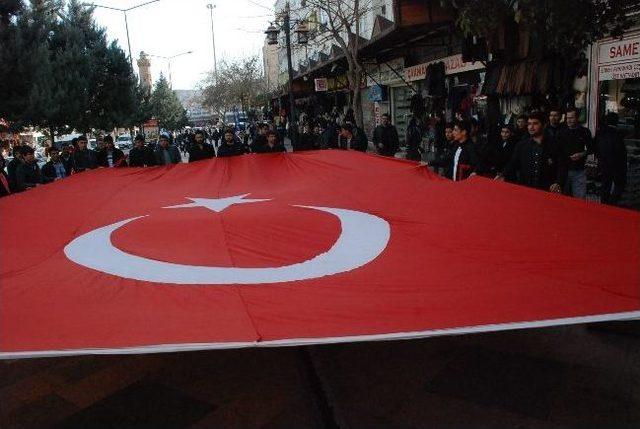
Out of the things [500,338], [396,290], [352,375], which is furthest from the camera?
[500,338]

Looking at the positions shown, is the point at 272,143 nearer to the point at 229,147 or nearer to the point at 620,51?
the point at 229,147

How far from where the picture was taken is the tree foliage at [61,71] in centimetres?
1348

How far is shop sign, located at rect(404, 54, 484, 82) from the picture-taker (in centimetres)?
1596

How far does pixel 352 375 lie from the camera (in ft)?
14.6

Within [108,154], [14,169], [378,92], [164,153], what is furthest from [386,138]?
[378,92]

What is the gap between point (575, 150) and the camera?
8.00 metres

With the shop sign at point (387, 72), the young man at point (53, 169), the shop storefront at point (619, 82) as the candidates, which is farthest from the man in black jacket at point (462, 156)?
the shop sign at point (387, 72)

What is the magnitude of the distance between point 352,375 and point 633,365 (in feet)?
7.61

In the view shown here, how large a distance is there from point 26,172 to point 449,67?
1326 cm

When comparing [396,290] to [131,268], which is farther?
[131,268]

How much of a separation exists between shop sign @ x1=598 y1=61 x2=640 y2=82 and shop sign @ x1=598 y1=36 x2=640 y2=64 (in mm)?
100

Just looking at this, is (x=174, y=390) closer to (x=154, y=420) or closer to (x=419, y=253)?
(x=154, y=420)

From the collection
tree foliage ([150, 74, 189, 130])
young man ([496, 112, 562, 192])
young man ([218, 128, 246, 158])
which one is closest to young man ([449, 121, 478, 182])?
young man ([496, 112, 562, 192])

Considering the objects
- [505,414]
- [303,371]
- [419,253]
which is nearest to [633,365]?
[505,414]
